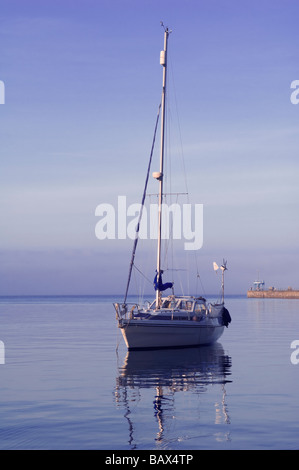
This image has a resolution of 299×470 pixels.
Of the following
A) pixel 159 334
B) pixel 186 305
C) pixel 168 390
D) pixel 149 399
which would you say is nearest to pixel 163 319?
pixel 159 334

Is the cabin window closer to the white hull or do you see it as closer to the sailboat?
the sailboat

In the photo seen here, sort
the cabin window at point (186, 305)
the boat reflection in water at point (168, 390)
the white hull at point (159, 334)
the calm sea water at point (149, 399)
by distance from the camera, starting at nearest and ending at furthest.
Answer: the calm sea water at point (149, 399)
the boat reflection in water at point (168, 390)
the white hull at point (159, 334)
the cabin window at point (186, 305)

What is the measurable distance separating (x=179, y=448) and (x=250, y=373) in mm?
15555

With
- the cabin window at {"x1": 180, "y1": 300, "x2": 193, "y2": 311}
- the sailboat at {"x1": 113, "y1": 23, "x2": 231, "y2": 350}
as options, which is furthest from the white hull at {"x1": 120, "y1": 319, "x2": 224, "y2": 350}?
the cabin window at {"x1": 180, "y1": 300, "x2": 193, "y2": 311}

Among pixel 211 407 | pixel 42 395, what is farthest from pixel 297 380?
pixel 42 395

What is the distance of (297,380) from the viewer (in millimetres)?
29062

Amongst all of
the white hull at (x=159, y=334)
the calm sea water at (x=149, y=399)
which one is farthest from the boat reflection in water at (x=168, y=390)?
the white hull at (x=159, y=334)

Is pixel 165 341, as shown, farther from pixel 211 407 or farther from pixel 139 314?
pixel 211 407

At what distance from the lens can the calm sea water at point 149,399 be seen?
1795 cm

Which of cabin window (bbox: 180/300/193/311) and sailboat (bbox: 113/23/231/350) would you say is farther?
cabin window (bbox: 180/300/193/311)

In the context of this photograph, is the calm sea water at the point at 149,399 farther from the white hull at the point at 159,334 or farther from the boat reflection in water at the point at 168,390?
the white hull at the point at 159,334

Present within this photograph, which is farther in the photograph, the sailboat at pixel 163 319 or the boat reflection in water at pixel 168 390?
the sailboat at pixel 163 319

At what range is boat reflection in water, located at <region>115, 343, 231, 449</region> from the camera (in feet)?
62.4

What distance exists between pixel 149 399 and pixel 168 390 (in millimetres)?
2291
